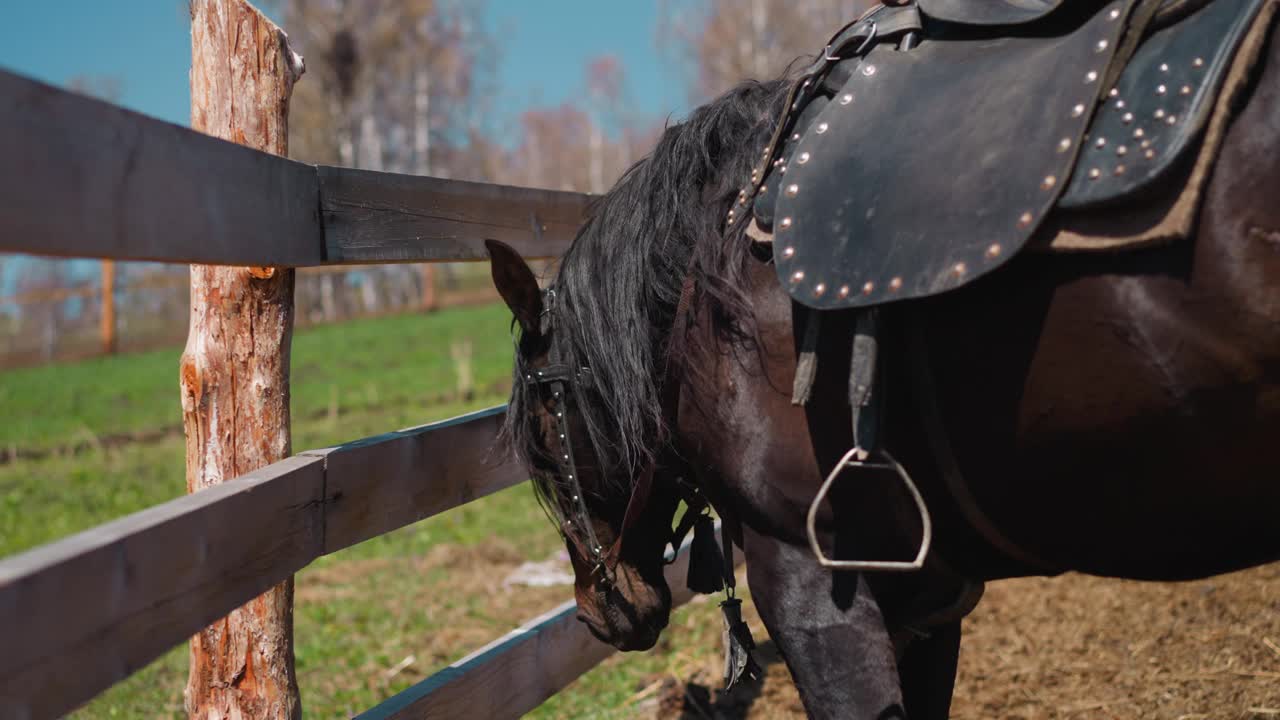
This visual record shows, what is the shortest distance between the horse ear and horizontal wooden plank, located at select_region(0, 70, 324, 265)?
461mm

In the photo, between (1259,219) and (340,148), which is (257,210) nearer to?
(1259,219)

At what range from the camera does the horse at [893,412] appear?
4.24ft

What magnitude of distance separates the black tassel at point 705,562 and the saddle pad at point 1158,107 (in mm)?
1232

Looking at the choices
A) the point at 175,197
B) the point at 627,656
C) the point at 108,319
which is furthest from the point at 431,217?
the point at 108,319

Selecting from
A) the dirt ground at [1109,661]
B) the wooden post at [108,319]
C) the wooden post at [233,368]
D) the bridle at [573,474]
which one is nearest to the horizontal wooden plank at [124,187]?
the wooden post at [233,368]

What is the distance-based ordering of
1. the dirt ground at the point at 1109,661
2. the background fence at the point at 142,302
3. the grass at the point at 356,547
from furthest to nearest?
the background fence at the point at 142,302 < the grass at the point at 356,547 < the dirt ground at the point at 1109,661

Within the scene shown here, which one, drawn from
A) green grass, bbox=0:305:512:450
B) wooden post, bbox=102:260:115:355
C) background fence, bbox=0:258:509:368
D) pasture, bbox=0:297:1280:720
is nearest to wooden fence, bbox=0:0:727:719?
pasture, bbox=0:297:1280:720

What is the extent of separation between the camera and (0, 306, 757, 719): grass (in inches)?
144

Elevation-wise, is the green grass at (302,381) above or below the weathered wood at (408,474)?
below

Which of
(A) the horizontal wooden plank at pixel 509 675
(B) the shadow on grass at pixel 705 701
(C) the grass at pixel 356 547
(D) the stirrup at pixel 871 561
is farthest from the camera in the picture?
(C) the grass at pixel 356 547

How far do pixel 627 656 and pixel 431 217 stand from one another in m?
2.22

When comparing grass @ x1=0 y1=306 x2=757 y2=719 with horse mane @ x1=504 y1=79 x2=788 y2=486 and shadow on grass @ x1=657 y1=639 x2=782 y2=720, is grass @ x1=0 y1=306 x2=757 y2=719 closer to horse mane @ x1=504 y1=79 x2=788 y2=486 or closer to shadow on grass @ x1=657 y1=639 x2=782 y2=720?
shadow on grass @ x1=657 y1=639 x2=782 y2=720

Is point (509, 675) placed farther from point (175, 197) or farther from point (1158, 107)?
point (1158, 107)

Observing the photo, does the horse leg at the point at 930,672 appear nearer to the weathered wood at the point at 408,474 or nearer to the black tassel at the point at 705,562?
the black tassel at the point at 705,562
